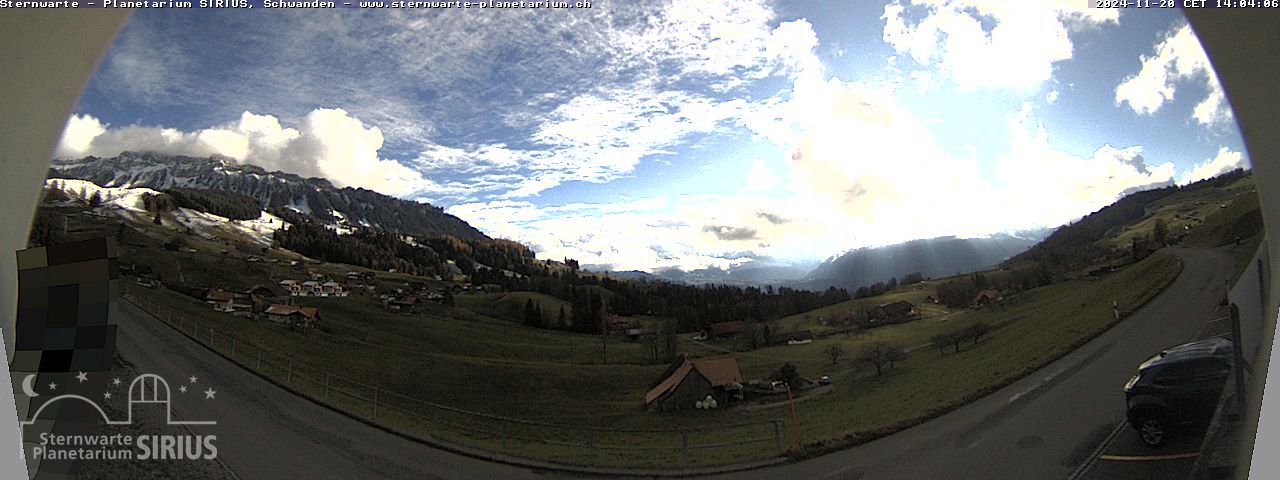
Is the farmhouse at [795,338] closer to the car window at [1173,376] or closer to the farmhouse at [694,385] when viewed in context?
the farmhouse at [694,385]

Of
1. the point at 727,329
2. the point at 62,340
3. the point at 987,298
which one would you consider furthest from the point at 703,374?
the point at 62,340

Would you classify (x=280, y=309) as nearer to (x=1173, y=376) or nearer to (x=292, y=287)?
(x=292, y=287)

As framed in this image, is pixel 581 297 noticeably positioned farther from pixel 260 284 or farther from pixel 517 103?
pixel 260 284

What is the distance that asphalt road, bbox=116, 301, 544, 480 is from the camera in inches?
174

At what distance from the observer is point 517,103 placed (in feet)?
16.6

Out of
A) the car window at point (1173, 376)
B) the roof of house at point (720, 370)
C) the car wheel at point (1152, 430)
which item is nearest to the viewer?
the car wheel at point (1152, 430)

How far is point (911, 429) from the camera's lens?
431 centimetres

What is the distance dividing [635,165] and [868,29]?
236cm

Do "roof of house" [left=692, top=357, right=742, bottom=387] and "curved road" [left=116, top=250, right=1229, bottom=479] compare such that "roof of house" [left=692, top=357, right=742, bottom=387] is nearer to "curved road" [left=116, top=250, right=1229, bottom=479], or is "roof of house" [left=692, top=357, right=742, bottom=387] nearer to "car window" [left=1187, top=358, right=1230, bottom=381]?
"curved road" [left=116, top=250, right=1229, bottom=479]

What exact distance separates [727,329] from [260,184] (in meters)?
4.43

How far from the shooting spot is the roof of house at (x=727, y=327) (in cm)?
452

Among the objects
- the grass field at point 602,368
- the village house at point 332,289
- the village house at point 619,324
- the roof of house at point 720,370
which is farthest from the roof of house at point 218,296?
the roof of house at point 720,370

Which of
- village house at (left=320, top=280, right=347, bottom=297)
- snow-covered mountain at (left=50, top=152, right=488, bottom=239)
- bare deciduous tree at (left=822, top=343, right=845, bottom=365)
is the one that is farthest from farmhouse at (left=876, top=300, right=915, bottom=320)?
village house at (left=320, top=280, right=347, bottom=297)

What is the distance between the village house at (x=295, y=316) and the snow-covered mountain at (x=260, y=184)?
81cm
